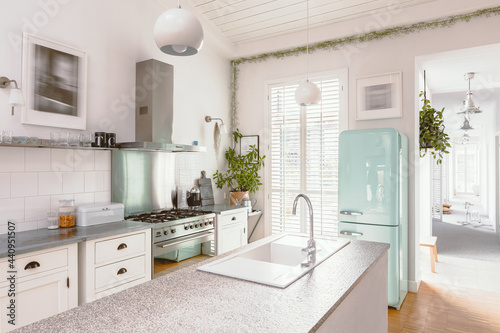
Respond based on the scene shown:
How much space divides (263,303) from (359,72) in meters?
3.65

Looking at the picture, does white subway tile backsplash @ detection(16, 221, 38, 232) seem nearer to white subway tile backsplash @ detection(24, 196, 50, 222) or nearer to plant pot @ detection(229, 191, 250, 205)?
white subway tile backsplash @ detection(24, 196, 50, 222)

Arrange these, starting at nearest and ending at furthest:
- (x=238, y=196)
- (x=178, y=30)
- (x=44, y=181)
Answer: (x=178, y=30)
(x=44, y=181)
(x=238, y=196)

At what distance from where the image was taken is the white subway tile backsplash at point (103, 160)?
10.5ft

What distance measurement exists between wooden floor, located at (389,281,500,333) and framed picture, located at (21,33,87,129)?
3.53m

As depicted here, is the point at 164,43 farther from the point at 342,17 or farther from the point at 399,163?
the point at 342,17

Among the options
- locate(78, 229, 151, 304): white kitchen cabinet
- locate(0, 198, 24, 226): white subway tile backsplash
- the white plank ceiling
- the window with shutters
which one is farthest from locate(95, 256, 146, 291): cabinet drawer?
the white plank ceiling

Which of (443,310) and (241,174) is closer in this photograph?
(443,310)

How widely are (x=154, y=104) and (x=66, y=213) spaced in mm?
1366

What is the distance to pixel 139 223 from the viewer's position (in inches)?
116

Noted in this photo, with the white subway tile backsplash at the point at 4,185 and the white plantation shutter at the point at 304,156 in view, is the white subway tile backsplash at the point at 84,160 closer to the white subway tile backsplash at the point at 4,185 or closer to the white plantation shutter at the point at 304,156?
the white subway tile backsplash at the point at 4,185

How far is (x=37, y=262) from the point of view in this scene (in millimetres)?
2152

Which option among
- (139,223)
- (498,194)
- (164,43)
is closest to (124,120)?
(139,223)

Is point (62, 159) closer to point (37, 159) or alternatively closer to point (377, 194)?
point (37, 159)

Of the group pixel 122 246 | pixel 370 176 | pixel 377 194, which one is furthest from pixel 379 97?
pixel 122 246
